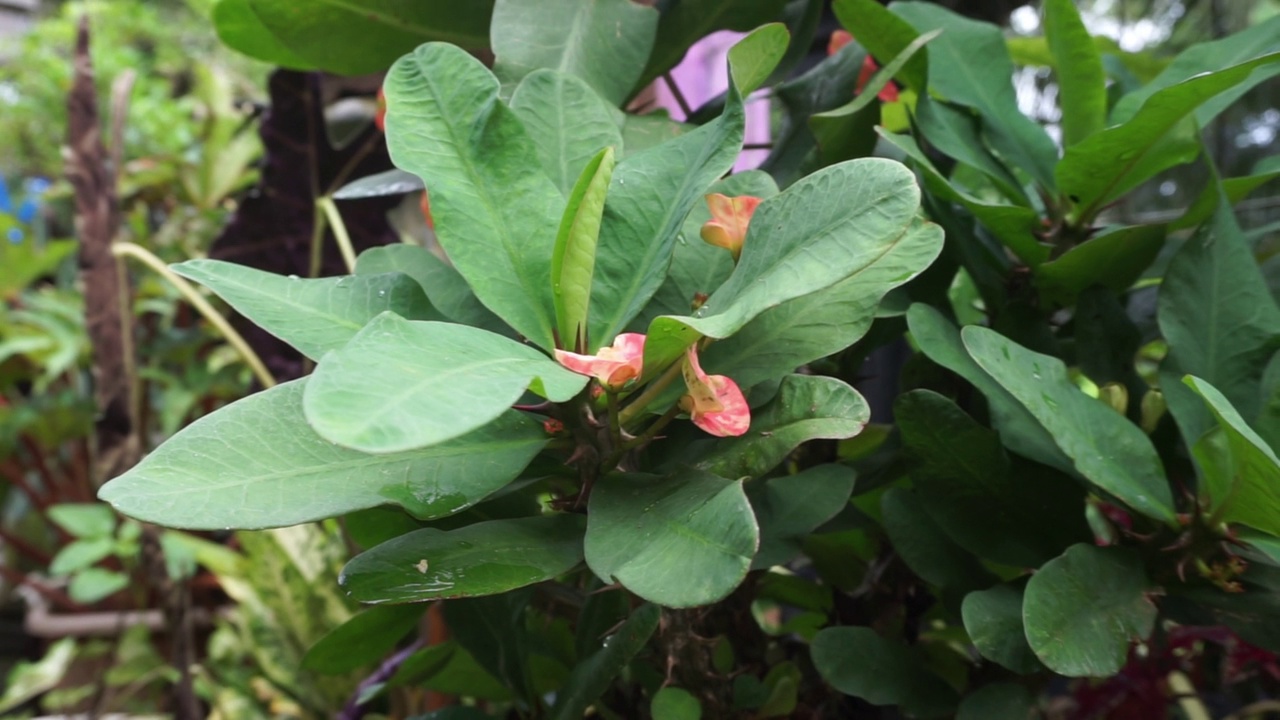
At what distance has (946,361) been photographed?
1.22ft

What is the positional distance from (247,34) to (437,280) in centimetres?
26

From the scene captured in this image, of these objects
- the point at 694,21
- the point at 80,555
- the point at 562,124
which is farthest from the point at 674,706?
the point at 80,555

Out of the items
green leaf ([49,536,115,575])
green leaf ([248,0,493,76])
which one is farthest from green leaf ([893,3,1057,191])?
green leaf ([49,536,115,575])

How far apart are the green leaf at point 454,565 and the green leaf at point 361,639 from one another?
113mm

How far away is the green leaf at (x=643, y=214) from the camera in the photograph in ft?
1.16

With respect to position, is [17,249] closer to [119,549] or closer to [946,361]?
[119,549]

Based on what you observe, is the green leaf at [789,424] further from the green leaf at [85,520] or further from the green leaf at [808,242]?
the green leaf at [85,520]

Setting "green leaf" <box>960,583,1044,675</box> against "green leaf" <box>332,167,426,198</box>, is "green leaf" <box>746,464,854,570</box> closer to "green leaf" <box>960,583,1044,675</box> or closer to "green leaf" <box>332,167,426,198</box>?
"green leaf" <box>960,583,1044,675</box>

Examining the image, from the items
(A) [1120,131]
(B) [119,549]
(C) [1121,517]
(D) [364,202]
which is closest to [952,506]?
(A) [1120,131]

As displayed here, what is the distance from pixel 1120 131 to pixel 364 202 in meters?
0.69

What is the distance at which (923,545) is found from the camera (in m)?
0.42

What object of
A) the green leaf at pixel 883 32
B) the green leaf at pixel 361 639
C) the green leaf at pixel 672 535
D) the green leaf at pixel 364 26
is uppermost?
the green leaf at pixel 364 26

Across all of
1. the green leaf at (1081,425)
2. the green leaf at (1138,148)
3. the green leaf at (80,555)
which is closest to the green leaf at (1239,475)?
the green leaf at (1081,425)

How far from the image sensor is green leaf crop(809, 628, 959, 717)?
0.40m
